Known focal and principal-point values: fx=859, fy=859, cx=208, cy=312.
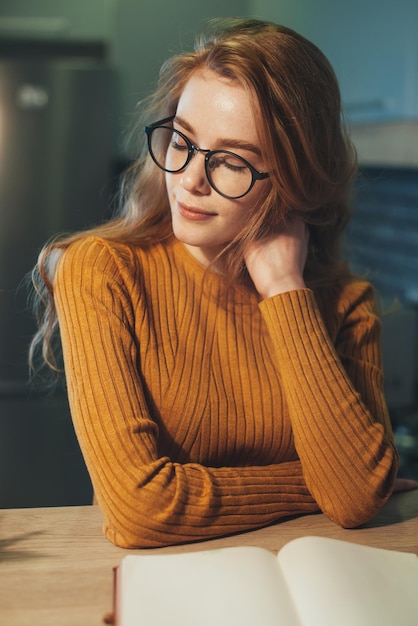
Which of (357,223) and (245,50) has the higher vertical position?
(245,50)

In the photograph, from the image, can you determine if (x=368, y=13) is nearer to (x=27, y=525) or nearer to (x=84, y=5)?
(x=84, y=5)

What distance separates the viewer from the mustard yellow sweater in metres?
1.09

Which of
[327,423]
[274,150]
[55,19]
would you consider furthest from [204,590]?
[55,19]

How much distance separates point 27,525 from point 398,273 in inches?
103

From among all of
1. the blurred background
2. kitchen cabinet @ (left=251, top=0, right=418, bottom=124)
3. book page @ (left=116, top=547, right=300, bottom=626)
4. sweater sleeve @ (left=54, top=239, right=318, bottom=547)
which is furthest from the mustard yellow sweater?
kitchen cabinet @ (left=251, top=0, right=418, bottom=124)

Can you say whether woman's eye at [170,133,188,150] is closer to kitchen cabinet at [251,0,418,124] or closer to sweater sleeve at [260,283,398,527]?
sweater sleeve at [260,283,398,527]

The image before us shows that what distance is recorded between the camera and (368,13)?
282 centimetres

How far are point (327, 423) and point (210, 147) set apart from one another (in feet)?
1.39

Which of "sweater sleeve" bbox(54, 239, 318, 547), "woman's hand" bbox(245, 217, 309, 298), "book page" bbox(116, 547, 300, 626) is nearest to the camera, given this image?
"book page" bbox(116, 547, 300, 626)

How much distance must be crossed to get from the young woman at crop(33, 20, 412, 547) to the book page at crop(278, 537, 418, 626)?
0.45ft

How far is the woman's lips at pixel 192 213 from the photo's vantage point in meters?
1.24

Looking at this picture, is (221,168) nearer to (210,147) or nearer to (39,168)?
(210,147)

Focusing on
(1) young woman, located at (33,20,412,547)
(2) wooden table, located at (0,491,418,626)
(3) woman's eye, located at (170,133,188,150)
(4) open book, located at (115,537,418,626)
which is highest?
(3) woman's eye, located at (170,133,188,150)

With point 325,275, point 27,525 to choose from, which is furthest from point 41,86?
point 27,525
